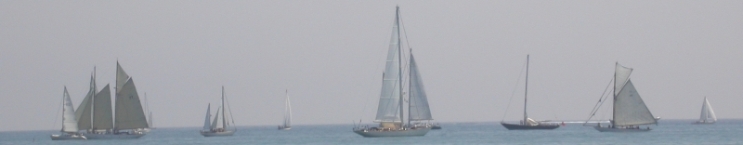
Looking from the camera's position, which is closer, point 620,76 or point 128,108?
point 128,108

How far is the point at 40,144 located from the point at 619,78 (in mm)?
47702

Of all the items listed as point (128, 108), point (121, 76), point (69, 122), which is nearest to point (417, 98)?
point (128, 108)

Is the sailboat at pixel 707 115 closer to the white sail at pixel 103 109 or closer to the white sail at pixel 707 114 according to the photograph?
the white sail at pixel 707 114

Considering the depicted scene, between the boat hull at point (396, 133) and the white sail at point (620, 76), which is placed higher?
the white sail at point (620, 76)

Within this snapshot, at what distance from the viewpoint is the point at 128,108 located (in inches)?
3556

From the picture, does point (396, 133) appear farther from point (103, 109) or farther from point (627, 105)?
point (103, 109)

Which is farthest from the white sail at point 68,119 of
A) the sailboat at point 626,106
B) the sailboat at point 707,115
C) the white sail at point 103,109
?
the sailboat at point 707,115

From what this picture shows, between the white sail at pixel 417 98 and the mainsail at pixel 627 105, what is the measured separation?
47.2ft

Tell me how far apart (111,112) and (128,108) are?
54.2 inches

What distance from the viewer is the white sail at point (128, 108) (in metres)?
90.1

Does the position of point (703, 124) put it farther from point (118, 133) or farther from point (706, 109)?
point (118, 133)

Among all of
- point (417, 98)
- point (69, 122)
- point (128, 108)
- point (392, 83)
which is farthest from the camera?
point (69, 122)

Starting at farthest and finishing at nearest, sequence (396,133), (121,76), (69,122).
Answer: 1. (69,122)
2. (121,76)
3. (396,133)

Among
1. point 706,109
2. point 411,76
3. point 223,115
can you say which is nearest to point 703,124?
point 706,109
